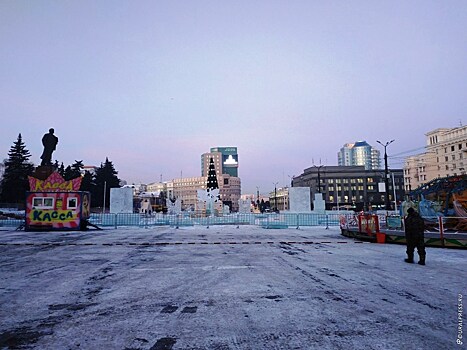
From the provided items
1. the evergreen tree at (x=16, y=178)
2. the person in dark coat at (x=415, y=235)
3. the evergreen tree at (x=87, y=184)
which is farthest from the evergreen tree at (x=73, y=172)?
the person in dark coat at (x=415, y=235)

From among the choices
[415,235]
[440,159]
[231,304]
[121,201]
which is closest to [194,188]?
[440,159]

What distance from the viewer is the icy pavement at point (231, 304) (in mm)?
3723


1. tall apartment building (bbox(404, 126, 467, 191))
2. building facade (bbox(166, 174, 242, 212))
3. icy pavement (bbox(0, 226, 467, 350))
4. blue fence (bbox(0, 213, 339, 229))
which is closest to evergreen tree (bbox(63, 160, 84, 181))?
blue fence (bbox(0, 213, 339, 229))

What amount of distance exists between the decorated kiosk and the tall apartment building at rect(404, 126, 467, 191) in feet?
279

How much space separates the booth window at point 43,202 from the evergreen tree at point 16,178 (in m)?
36.8

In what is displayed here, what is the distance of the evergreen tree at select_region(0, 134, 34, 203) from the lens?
52562mm

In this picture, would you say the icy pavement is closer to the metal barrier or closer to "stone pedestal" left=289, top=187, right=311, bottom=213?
the metal barrier

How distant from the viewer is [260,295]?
5.64 metres

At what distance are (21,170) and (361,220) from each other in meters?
59.0

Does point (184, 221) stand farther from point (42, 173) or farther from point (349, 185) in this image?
point (349, 185)

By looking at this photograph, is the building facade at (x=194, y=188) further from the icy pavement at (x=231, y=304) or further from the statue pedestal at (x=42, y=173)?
the icy pavement at (x=231, y=304)

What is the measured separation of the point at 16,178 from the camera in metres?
53.2

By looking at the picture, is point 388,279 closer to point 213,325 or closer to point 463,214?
point 213,325

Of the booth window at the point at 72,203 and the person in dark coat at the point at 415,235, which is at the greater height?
the booth window at the point at 72,203
